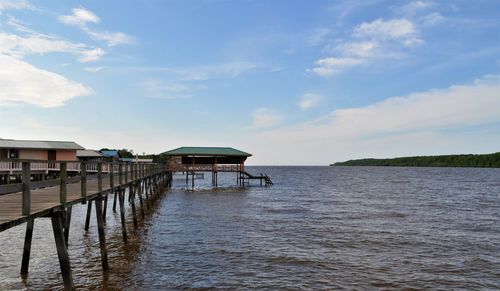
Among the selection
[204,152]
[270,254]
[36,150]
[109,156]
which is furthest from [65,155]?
[270,254]

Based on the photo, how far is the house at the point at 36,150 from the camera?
3610 cm

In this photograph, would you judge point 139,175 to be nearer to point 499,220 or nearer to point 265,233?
point 265,233

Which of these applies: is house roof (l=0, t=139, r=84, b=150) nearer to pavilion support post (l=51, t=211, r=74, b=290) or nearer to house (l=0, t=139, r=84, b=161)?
house (l=0, t=139, r=84, b=161)

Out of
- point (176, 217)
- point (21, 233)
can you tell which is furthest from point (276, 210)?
point (21, 233)

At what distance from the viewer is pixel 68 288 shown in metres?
9.05

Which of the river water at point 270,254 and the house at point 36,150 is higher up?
the house at point 36,150

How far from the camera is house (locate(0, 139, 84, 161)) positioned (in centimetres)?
3610

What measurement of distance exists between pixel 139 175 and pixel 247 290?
13.3 meters

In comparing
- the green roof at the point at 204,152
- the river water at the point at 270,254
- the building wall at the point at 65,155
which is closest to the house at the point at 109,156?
the green roof at the point at 204,152

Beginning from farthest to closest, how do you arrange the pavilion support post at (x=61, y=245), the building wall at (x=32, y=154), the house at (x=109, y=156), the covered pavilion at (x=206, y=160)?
the house at (x=109, y=156) → the covered pavilion at (x=206, y=160) → the building wall at (x=32, y=154) → the pavilion support post at (x=61, y=245)

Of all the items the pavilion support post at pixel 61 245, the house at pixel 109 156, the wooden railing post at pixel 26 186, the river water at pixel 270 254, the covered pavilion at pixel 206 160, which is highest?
the house at pixel 109 156

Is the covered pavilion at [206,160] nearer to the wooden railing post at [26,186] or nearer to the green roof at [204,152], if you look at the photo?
the green roof at [204,152]

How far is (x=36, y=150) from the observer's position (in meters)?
37.9

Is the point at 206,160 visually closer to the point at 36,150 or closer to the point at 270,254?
the point at 36,150
